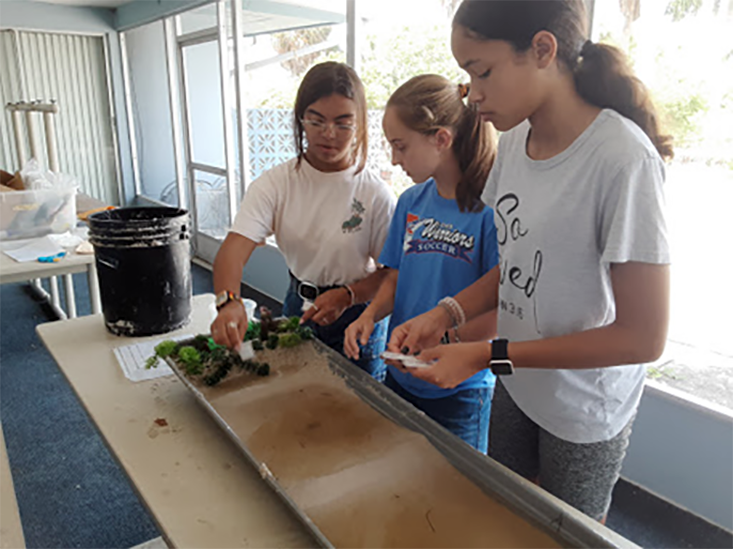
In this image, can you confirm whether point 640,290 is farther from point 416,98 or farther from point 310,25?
point 310,25

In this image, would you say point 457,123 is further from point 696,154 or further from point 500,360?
point 696,154

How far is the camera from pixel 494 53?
2.76 ft

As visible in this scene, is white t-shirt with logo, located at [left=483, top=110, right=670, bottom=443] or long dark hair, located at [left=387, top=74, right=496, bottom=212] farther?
long dark hair, located at [left=387, top=74, right=496, bottom=212]

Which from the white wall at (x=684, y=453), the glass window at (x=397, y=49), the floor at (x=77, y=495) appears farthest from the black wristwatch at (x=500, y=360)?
the glass window at (x=397, y=49)

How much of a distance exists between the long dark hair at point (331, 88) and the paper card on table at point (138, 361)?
716 millimetres

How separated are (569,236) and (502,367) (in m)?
0.24

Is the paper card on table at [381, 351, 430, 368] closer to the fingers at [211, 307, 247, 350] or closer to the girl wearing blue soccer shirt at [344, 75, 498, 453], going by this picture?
the girl wearing blue soccer shirt at [344, 75, 498, 453]

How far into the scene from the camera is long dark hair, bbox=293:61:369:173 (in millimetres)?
1354

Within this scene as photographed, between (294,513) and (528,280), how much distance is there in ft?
1.82

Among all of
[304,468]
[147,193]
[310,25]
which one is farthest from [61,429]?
[147,193]

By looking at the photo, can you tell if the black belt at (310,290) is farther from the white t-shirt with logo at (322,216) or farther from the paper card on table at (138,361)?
the paper card on table at (138,361)

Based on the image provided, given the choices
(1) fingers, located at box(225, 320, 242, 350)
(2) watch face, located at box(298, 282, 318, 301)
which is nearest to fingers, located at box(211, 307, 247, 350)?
(1) fingers, located at box(225, 320, 242, 350)

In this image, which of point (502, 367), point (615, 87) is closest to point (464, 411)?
point (502, 367)

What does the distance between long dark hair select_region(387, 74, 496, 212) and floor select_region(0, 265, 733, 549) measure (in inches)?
46.6
